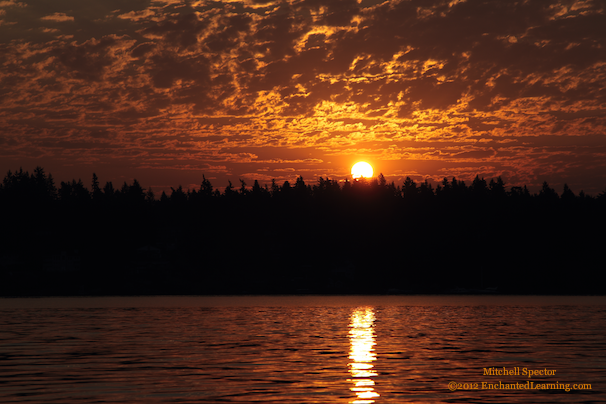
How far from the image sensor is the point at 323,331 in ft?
198

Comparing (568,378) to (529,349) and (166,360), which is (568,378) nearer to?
(529,349)

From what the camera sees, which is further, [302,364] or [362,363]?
[362,363]

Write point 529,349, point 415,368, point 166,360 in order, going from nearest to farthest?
1. point 415,368
2. point 166,360
3. point 529,349

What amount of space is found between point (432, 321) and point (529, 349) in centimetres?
2930

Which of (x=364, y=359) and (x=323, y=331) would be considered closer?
(x=364, y=359)

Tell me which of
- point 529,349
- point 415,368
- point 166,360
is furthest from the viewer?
point 529,349

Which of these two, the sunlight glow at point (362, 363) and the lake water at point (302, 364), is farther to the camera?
the lake water at point (302, 364)

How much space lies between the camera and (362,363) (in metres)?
37.8

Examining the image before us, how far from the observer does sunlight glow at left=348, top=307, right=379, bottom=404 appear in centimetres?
2815

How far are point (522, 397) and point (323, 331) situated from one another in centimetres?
3330

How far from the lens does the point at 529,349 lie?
44781mm

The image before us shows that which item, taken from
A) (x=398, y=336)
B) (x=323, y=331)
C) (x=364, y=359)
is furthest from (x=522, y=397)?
(x=323, y=331)

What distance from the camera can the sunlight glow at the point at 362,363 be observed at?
28.1 meters

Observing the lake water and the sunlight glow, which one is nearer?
the sunlight glow
